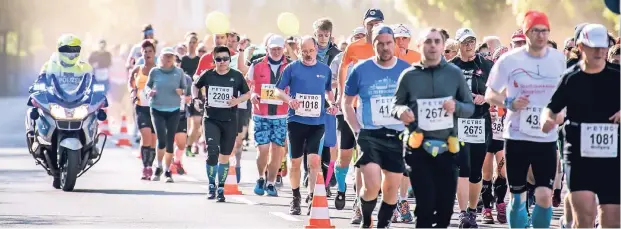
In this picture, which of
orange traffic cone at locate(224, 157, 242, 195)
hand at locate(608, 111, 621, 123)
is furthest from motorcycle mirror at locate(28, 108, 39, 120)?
hand at locate(608, 111, 621, 123)

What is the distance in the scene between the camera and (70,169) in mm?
20906

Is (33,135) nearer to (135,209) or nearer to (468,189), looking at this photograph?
(135,209)

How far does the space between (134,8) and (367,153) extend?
363ft

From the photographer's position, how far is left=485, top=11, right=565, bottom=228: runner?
1360 centimetres

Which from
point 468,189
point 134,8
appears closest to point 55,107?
point 468,189

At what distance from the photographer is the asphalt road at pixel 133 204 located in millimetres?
17094

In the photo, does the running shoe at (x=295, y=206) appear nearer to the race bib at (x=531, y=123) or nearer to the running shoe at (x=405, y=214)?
the running shoe at (x=405, y=214)

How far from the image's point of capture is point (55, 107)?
21.0 metres

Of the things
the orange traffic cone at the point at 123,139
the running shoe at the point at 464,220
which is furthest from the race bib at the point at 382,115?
the orange traffic cone at the point at 123,139

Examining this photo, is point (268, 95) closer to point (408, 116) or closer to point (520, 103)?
point (520, 103)

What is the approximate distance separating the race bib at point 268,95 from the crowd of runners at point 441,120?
22 mm

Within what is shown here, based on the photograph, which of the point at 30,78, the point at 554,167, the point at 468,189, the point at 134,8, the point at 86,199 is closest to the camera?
the point at 554,167

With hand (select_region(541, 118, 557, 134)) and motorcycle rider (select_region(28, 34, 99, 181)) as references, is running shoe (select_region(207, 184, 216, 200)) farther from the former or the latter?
hand (select_region(541, 118, 557, 134))

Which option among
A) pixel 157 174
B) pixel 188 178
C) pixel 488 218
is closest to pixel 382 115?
pixel 488 218
